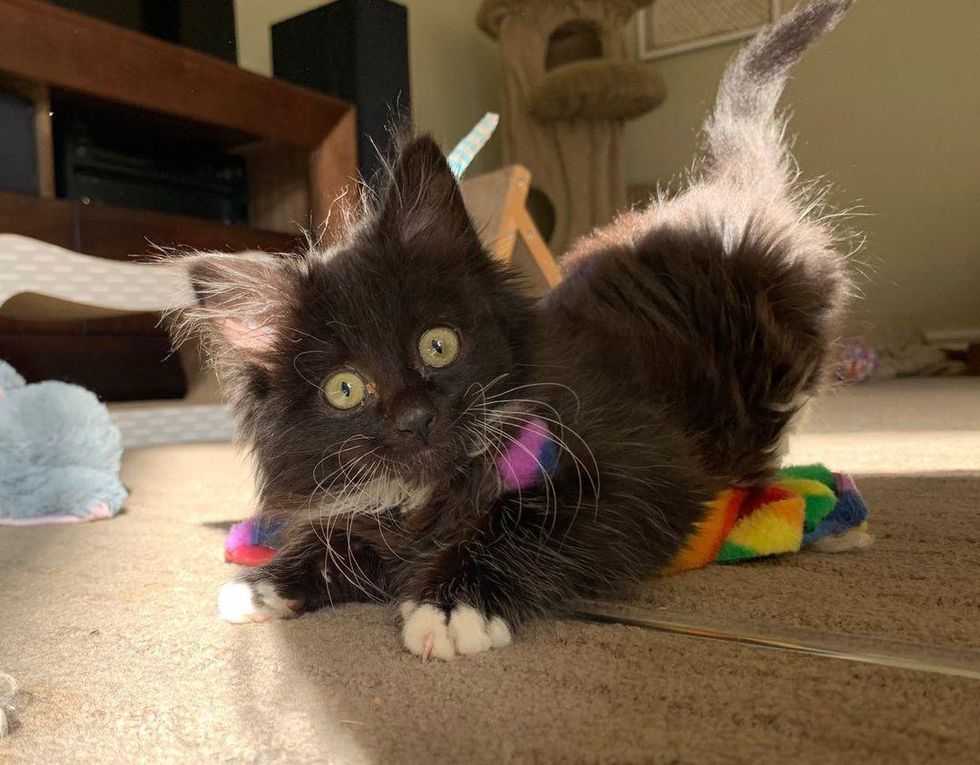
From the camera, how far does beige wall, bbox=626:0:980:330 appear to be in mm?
4398

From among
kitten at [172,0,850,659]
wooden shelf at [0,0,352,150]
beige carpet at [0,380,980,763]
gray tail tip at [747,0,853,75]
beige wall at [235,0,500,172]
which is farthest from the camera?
beige wall at [235,0,500,172]

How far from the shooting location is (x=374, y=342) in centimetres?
90

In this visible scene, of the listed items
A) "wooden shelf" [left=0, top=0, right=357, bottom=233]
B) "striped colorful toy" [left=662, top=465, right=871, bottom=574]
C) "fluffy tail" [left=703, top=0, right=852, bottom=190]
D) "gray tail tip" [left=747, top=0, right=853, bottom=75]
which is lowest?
"striped colorful toy" [left=662, top=465, right=871, bottom=574]

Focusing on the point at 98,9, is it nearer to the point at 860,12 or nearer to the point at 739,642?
the point at 739,642

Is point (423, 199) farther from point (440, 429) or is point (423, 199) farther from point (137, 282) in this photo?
point (137, 282)

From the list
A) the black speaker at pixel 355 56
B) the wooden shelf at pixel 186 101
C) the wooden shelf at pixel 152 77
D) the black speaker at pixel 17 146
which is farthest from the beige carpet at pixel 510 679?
the black speaker at pixel 355 56

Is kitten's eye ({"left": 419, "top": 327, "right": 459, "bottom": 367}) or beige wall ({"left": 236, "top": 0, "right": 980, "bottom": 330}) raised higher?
beige wall ({"left": 236, "top": 0, "right": 980, "bottom": 330})

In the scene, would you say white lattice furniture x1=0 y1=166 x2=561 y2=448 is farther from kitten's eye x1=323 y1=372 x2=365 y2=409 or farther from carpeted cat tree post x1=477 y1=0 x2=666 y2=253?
carpeted cat tree post x1=477 y1=0 x2=666 y2=253

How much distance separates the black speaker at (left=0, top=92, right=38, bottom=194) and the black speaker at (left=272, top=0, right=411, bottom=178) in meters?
1.18

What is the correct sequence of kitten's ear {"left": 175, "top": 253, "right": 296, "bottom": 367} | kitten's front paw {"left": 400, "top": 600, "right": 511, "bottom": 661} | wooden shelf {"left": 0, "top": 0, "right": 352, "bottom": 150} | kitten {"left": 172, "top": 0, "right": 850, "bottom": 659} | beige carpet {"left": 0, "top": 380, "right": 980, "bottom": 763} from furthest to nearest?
1. wooden shelf {"left": 0, "top": 0, "right": 352, "bottom": 150}
2. kitten's ear {"left": 175, "top": 253, "right": 296, "bottom": 367}
3. kitten {"left": 172, "top": 0, "right": 850, "bottom": 659}
4. kitten's front paw {"left": 400, "top": 600, "right": 511, "bottom": 661}
5. beige carpet {"left": 0, "top": 380, "right": 980, "bottom": 763}

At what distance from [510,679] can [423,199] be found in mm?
620

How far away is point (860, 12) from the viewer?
4.53m

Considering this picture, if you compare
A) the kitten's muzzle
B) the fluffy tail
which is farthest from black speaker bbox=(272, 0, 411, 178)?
the kitten's muzzle

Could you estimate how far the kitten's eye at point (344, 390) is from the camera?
35.7 inches
